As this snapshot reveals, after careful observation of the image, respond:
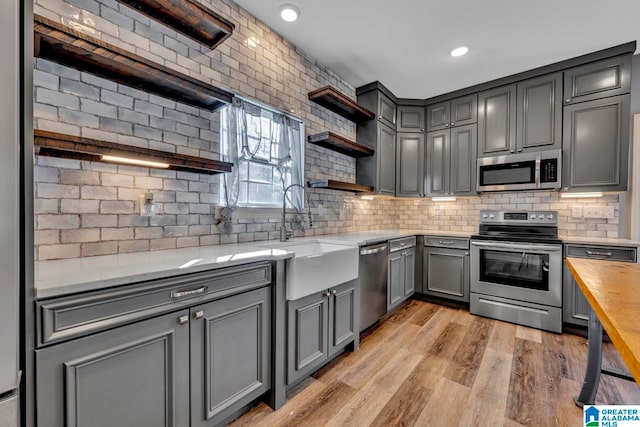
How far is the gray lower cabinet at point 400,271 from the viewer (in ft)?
9.46

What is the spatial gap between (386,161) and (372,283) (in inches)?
66.4

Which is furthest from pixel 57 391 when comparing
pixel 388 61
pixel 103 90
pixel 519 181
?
pixel 519 181

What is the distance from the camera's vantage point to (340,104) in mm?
2932

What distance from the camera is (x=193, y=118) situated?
1.90 meters

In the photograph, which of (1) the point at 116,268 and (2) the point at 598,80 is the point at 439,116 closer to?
(2) the point at 598,80

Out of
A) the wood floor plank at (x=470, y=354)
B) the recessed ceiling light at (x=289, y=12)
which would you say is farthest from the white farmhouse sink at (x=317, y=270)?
the recessed ceiling light at (x=289, y=12)

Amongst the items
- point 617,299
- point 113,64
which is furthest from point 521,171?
point 113,64

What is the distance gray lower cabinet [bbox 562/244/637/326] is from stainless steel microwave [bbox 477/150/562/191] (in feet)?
2.29

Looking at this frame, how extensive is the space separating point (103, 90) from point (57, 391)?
144 centimetres

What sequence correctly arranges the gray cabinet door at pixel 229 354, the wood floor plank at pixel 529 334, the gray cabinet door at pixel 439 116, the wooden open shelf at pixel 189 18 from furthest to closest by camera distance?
the gray cabinet door at pixel 439 116 → the wood floor plank at pixel 529 334 → the wooden open shelf at pixel 189 18 → the gray cabinet door at pixel 229 354

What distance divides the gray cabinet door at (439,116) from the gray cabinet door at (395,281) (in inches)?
73.5

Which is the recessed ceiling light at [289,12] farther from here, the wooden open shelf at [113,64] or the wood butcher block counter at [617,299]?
the wood butcher block counter at [617,299]

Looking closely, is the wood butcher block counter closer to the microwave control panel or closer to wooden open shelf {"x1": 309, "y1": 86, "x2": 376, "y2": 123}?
the microwave control panel

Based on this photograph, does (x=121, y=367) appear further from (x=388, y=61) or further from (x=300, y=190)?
(x=388, y=61)
